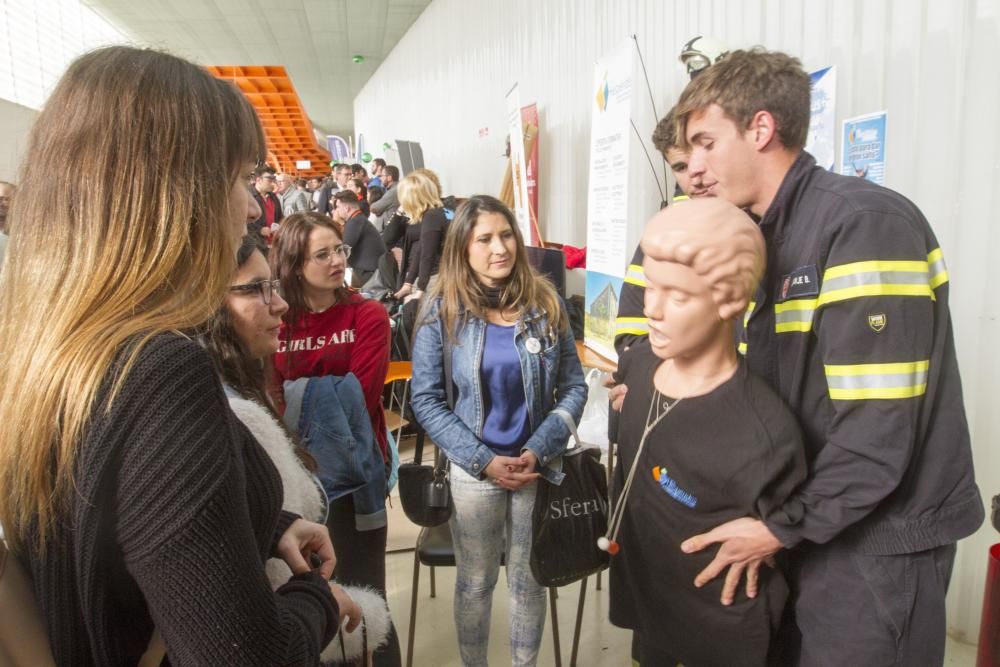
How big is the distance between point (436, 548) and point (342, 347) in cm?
79

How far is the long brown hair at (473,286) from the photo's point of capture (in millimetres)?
2043

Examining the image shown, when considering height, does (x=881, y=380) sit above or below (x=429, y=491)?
above

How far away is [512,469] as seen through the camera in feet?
6.32

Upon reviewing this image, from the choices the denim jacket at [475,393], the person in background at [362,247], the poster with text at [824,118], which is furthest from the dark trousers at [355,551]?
the person in background at [362,247]

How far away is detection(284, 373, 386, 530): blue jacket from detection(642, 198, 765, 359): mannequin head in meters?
1.07

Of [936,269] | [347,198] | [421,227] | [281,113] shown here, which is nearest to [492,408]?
[936,269]

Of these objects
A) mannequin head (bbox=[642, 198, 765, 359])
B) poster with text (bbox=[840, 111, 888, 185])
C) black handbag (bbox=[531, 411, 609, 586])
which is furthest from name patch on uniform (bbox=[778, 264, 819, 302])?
poster with text (bbox=[840, 111, 888, 185])

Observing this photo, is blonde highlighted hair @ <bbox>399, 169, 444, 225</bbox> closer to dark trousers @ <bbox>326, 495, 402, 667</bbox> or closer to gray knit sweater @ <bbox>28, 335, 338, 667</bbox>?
dark trousers @ <bbox>326, 495, 402, 667</bbox>

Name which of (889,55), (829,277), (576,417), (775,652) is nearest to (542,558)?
(576,417)

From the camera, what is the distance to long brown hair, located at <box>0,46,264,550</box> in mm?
654

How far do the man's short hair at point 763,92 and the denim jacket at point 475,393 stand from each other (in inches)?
37.1

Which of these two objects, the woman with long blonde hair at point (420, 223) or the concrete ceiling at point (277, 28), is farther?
the concrete ceiling at point (277, 28)

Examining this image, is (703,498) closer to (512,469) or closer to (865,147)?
(512,469)

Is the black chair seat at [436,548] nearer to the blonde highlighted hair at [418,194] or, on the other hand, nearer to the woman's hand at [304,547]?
the woman's hand at [304,547]
